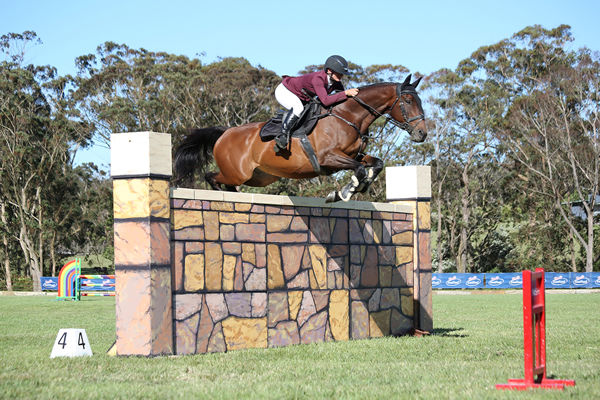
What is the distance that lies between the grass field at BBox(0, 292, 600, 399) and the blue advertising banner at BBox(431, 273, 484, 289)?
2593 centimetres

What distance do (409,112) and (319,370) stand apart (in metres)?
3.74

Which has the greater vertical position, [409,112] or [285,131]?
[409,112]

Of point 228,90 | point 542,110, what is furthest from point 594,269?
point 228,90

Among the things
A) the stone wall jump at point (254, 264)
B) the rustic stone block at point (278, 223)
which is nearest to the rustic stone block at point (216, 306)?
the stone wall jump at point (254, 264)

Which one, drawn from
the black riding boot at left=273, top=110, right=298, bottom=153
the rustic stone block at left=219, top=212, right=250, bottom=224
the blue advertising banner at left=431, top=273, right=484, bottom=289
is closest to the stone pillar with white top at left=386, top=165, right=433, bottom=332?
the black riding boot at left=273, top=110, right=298, bottom=153

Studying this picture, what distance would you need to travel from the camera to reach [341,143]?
9344mm

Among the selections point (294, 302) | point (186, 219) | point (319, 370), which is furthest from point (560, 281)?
point (319, 370)

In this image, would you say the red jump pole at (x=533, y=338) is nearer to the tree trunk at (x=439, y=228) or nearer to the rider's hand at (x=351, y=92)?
the rider's hand at (x=351, y=92)

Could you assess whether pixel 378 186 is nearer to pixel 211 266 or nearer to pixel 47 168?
pixel 47 168

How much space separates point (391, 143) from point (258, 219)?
110 feet

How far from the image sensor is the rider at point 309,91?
9.48 metres

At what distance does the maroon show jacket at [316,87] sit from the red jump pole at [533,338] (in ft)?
13.0

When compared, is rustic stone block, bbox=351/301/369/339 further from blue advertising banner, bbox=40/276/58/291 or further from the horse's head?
blue advertising banner, bbox=40/276/58/291

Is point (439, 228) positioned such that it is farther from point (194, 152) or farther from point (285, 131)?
point (285, 131)
